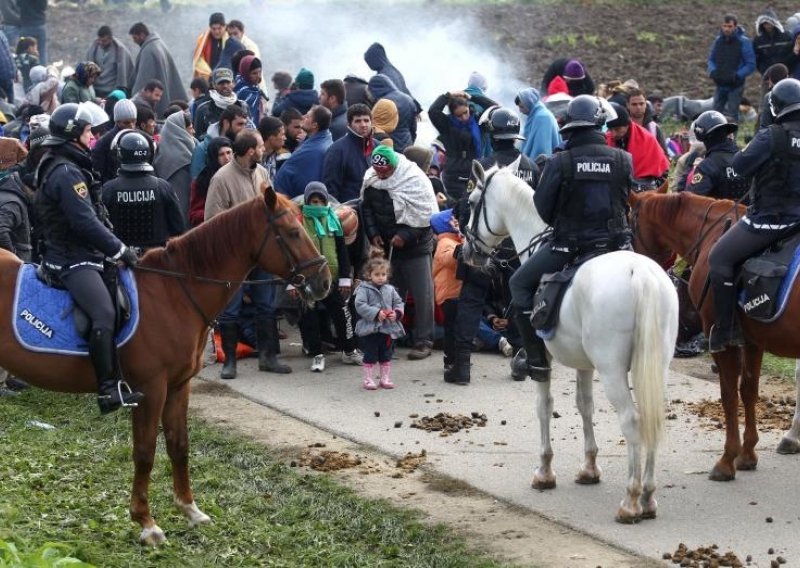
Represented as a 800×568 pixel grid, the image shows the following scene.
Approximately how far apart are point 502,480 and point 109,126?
8891mm

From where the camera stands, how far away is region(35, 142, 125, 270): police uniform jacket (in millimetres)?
8789

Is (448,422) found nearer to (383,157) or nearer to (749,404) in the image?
(749,404)

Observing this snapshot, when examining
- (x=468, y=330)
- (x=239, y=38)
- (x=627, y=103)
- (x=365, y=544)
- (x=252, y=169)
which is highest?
(x=239, y=38)

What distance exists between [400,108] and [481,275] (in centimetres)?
449

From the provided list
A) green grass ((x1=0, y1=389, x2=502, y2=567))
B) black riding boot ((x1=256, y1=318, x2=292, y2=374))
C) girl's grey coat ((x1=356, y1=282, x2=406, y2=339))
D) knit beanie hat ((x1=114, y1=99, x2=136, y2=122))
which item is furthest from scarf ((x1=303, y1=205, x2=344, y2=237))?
green grass ((x1=0, y1=389, x2=502, y2=567))

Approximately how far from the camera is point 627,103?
16.9m

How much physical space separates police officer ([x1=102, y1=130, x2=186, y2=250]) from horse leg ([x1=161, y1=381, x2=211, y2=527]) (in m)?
3.59

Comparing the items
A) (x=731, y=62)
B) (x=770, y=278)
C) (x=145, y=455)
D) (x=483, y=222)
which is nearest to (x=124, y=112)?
(x=483, y=222)

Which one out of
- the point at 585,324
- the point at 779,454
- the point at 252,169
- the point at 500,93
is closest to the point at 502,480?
the point at 585,324

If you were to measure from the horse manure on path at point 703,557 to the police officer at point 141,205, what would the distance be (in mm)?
6109

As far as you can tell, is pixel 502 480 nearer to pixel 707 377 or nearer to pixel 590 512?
pixel 590 512

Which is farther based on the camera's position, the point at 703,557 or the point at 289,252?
the point at 289,252

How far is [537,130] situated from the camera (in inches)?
609

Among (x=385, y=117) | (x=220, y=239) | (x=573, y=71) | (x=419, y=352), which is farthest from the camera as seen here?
(x=573, y=71)
